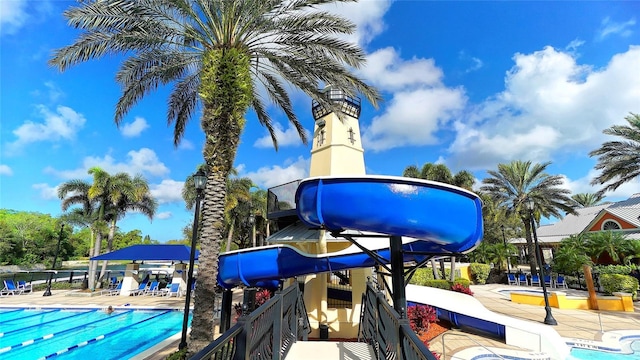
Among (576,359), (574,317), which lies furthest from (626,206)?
(576,359)

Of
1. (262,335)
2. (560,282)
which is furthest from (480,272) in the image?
(262,335)

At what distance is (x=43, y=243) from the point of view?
4556 centimetres

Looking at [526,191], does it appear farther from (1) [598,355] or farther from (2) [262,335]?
(2) [262,335]

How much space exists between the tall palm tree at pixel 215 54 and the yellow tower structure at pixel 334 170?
4.16 ft

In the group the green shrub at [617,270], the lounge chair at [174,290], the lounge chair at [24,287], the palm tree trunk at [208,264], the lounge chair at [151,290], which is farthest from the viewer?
the lounge chair at [24,287]

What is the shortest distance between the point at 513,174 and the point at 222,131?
85.1ft

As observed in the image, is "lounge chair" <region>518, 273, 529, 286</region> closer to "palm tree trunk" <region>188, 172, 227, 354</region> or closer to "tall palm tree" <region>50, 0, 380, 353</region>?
"tall palm tree" <region>50, 0, 380, 353</region>

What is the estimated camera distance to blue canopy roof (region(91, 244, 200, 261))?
1858 cm

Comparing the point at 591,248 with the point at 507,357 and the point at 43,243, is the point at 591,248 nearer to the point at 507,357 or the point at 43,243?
the point at 507,357

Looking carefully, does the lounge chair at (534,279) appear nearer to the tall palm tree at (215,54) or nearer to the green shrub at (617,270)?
the green shrub at (617,270)

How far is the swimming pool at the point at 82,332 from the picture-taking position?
9.85 metres

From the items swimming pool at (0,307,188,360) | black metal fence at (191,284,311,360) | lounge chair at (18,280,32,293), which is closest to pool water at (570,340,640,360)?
black metal fence at (191,284,311,360)

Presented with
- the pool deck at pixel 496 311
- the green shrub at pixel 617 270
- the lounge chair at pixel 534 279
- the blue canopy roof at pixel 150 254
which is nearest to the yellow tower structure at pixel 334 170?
the pool deck at pixel 496 311

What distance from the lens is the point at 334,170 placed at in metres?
12.7
